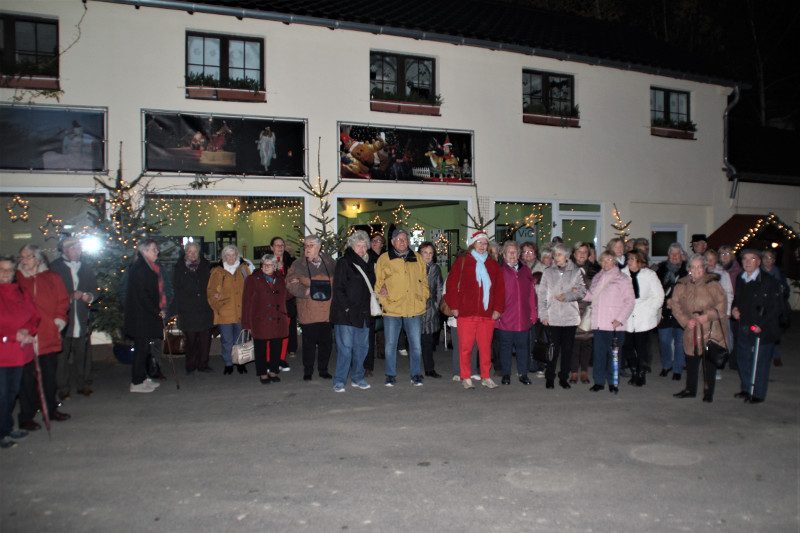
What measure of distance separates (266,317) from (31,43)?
7.15 m

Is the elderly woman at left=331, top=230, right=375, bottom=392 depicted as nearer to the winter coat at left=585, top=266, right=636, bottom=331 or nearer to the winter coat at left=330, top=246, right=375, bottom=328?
the winter coat at left=330, top=246, right=375, bottom=328

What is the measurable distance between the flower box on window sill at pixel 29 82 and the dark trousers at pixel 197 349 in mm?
5486

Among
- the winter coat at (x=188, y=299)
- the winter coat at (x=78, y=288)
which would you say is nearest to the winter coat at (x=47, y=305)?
the winter coat at (x=78, y=288)

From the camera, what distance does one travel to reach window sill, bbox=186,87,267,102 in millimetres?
11828

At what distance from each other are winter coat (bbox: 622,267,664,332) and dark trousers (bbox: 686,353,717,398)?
804mm

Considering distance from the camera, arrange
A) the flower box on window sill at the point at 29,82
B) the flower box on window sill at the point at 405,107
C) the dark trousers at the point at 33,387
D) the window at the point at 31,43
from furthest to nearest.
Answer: the flower box on window sill at the point at 405,107 → the window at the point at 31,43 → the flower box on window sill at the point at 29,82 → the dark trousers at the point at 33,387

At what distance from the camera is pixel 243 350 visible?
9.07 meters

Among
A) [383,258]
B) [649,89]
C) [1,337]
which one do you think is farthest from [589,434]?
[649,89]

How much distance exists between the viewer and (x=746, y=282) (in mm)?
7516

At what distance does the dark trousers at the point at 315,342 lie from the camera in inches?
344

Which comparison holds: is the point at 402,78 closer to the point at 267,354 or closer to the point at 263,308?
the point at 263,308

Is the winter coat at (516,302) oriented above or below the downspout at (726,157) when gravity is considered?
below

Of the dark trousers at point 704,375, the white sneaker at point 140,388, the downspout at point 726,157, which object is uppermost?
the downspout at point 726,157

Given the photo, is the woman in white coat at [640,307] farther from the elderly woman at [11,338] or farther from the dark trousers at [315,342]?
the elderly woman at [11,338]
